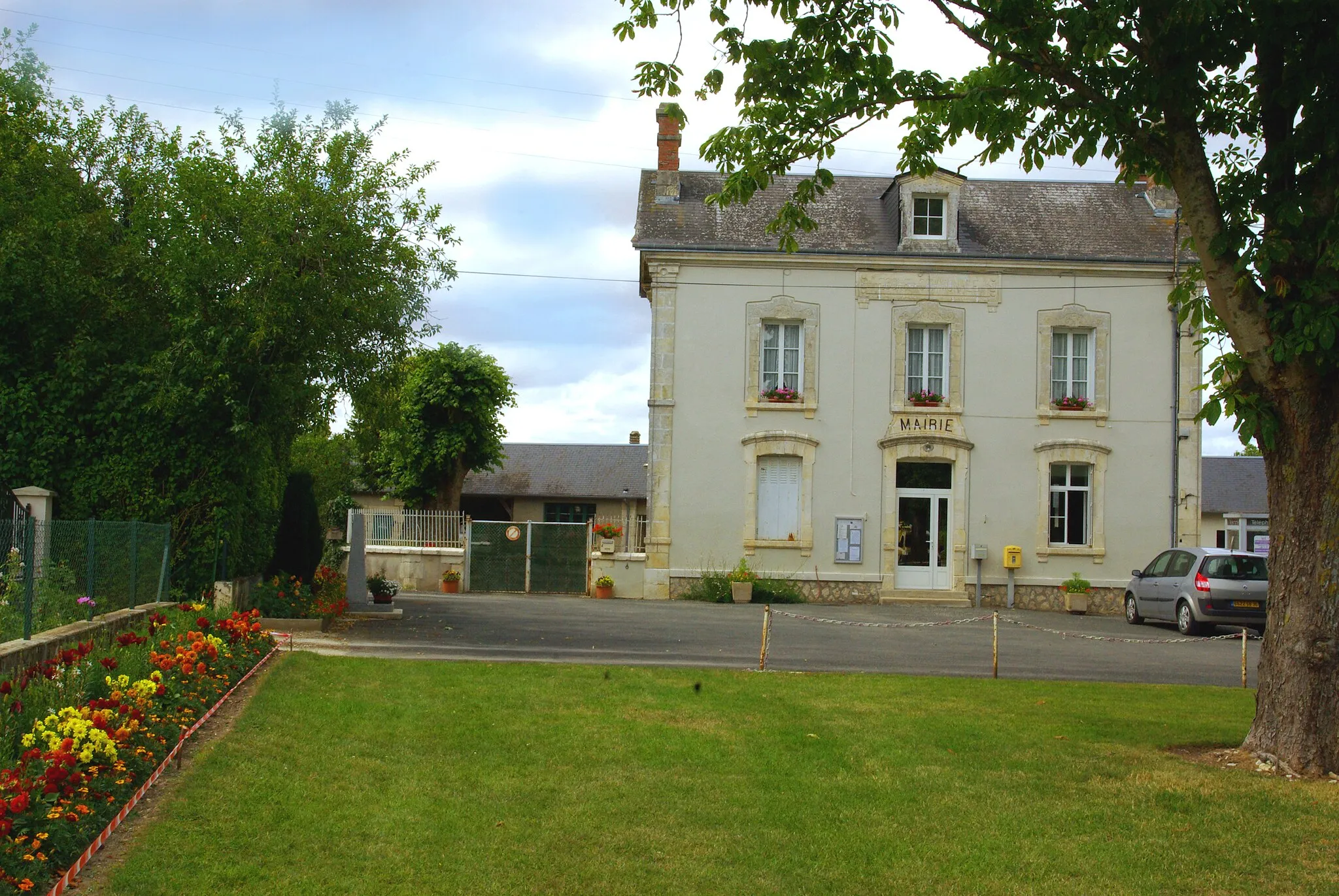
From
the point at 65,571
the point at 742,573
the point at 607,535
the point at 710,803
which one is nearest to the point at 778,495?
the point at 742,573

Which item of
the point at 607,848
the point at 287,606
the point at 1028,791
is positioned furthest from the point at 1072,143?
the point at 287,606

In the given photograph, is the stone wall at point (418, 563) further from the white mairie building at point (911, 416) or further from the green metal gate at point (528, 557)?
the white mairie building at point (911, 416)

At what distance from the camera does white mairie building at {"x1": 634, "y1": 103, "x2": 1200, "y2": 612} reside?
82.1 ft

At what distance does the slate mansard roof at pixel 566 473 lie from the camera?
136ft

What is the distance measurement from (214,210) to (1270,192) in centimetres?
1168

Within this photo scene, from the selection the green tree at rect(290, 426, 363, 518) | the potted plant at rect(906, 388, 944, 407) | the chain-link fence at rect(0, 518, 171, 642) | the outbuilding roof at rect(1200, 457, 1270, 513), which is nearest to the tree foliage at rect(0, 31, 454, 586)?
the chain-link fence at rect(0, 518, 171, 642)

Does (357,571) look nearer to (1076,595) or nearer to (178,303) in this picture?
(178,303)

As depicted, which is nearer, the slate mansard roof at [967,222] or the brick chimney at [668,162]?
the slate mansard roof at [967,222]

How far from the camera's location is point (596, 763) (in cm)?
789

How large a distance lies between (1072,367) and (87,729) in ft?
74.3

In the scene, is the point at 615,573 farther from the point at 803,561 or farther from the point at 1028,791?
the point at 1028,791

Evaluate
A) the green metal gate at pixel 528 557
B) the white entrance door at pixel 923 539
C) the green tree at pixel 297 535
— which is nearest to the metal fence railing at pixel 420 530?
the green metal gate at pixel 528 557

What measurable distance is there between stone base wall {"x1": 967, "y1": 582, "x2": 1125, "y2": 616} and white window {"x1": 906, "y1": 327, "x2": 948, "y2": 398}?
4216 mm

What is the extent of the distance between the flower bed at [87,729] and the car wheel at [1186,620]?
49.6 ft
